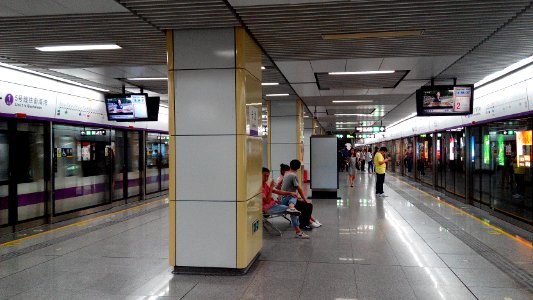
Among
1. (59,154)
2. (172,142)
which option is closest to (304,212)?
(172,142)

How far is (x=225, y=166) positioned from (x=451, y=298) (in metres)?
2.88

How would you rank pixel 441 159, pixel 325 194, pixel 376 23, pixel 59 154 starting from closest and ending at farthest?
pixel 376 23, pixel 59 154, pixel 325 194, pixel 441 159

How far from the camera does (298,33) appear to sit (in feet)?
18.1

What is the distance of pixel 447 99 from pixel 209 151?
246 inches

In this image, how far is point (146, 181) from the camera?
1395 centimetres

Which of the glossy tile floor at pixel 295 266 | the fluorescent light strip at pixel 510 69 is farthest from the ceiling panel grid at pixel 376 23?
the glossy tile floor at pixel 295 266

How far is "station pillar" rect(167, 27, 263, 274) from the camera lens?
509 centimetres

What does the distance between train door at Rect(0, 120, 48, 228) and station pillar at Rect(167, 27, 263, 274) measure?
4.69 metres

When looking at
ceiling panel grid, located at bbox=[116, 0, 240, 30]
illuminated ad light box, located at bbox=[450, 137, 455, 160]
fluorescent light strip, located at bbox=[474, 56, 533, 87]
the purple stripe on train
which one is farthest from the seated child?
illuminated ad light box, located at bbox=[450, 137, 455, 160]

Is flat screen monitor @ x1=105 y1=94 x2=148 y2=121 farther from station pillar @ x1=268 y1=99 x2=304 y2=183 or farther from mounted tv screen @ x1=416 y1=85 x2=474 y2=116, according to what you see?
mounted tv screen @ x1=416 y1=85 x2=474 y2=116

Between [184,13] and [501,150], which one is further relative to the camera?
[501,150]

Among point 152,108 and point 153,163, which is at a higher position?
point 152,108

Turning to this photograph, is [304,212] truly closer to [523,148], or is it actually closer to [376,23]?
[376,23]

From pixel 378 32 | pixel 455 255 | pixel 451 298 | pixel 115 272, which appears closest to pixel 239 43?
pixel 378 32
